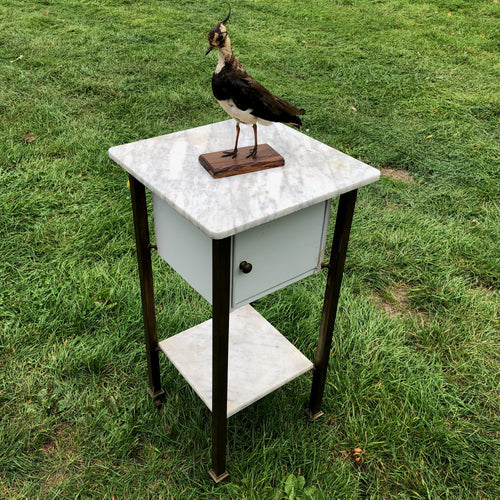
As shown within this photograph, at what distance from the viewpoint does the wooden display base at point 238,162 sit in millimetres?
1540

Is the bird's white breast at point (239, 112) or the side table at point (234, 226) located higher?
the bird's white breast at point (239, 112)

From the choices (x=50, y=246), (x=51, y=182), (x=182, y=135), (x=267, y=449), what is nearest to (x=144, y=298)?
(x=182, y=135)

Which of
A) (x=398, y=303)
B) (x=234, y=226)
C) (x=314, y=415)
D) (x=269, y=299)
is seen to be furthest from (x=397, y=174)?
(x=234, y=226)

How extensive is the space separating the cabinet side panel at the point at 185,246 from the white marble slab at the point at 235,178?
0.13 m

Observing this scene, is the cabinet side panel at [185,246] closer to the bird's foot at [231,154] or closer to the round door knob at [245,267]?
the round door knob at [245,267]

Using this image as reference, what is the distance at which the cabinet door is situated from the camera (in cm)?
151

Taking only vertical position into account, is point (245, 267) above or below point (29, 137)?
above

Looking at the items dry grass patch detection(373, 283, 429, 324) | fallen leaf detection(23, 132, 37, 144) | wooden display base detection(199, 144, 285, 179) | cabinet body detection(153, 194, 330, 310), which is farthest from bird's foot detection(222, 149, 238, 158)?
fallen leaf detection(23, 132, 37, 144)

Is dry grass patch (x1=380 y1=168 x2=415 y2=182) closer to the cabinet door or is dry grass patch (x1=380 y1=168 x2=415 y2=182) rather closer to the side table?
the side table

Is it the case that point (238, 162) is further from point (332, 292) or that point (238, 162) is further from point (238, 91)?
point (332, 292)

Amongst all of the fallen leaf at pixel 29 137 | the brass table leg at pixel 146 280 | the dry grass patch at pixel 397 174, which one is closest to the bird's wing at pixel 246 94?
the brass table leg at pixel 146 280

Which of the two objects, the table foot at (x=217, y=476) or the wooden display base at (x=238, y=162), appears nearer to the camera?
the wooden display base at (x=238, y=162)

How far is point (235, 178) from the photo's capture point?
5.08 feet

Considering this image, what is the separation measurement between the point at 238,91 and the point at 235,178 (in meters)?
0.25
